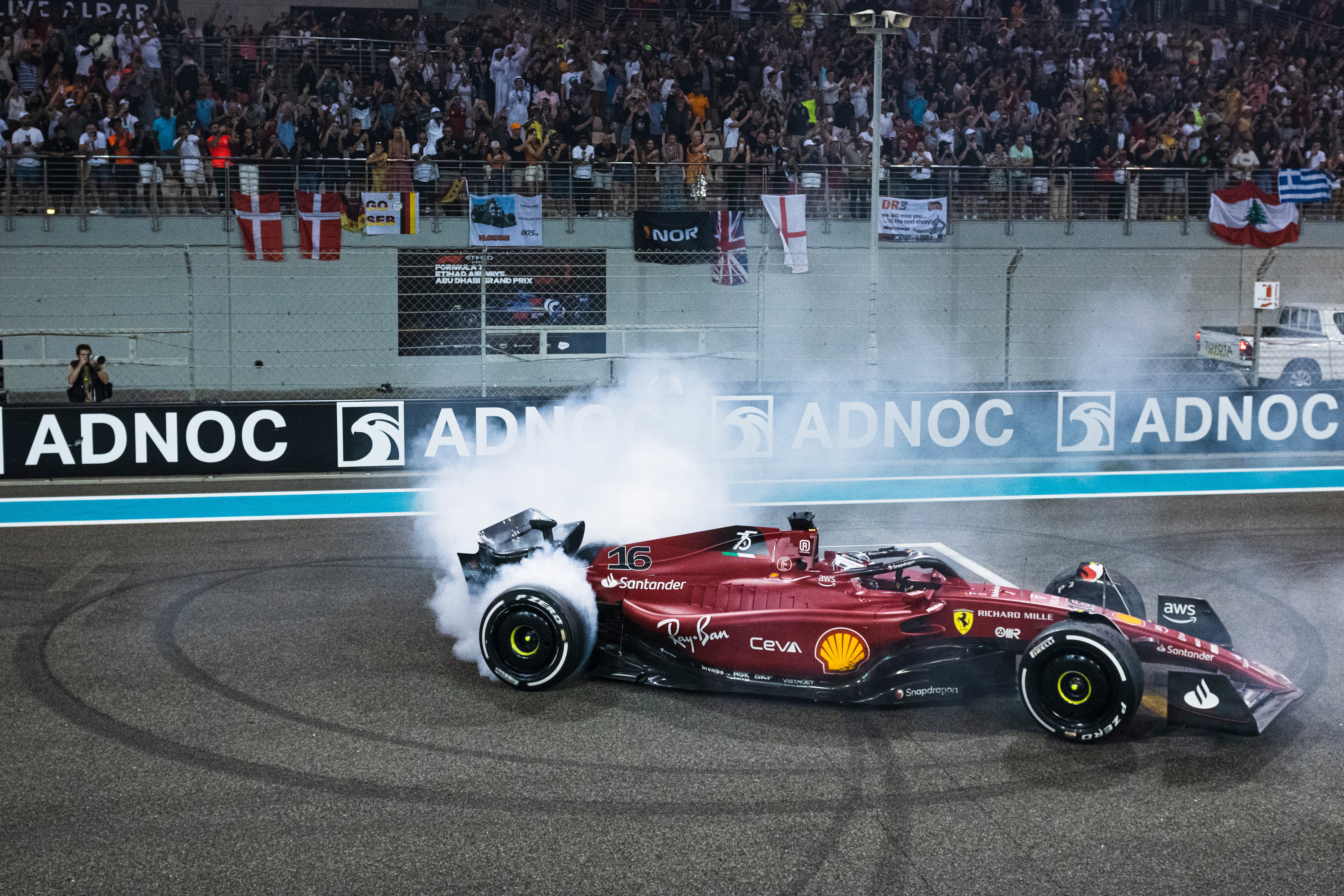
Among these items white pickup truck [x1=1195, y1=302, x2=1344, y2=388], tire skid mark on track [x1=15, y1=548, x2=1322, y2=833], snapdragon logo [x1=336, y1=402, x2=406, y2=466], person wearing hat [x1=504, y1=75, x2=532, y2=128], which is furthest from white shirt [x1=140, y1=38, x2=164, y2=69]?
white pickup truck [x1=1195, y1=302, x2=1344, y2=388]

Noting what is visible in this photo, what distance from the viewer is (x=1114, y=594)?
6.68 meters

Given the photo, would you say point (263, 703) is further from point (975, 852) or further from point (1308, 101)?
point (1308, 101)

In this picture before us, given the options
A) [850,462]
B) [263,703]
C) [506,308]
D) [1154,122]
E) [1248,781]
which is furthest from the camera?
[1154,122]

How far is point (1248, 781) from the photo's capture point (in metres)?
5.33

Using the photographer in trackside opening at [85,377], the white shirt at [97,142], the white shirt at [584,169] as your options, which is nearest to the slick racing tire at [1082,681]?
the photographer in trackside opening at [85,377]

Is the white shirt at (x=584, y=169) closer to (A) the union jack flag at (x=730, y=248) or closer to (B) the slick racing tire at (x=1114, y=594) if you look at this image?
(A) the union jack flag at (x=730, y=248)

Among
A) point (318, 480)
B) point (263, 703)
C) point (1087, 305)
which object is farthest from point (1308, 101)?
point (263, 703)

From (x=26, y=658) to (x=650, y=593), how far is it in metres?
3.49

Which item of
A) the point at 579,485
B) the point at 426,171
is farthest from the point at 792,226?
the point at 579,485

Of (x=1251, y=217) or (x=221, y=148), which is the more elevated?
(x=221, y=148)

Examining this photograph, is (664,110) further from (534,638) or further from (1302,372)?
(534,638)

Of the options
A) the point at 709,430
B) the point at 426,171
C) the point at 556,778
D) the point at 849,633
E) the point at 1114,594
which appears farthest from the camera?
the point at 426,171

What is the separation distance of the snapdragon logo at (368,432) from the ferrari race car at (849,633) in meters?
6.09

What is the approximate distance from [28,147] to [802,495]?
507 inches
